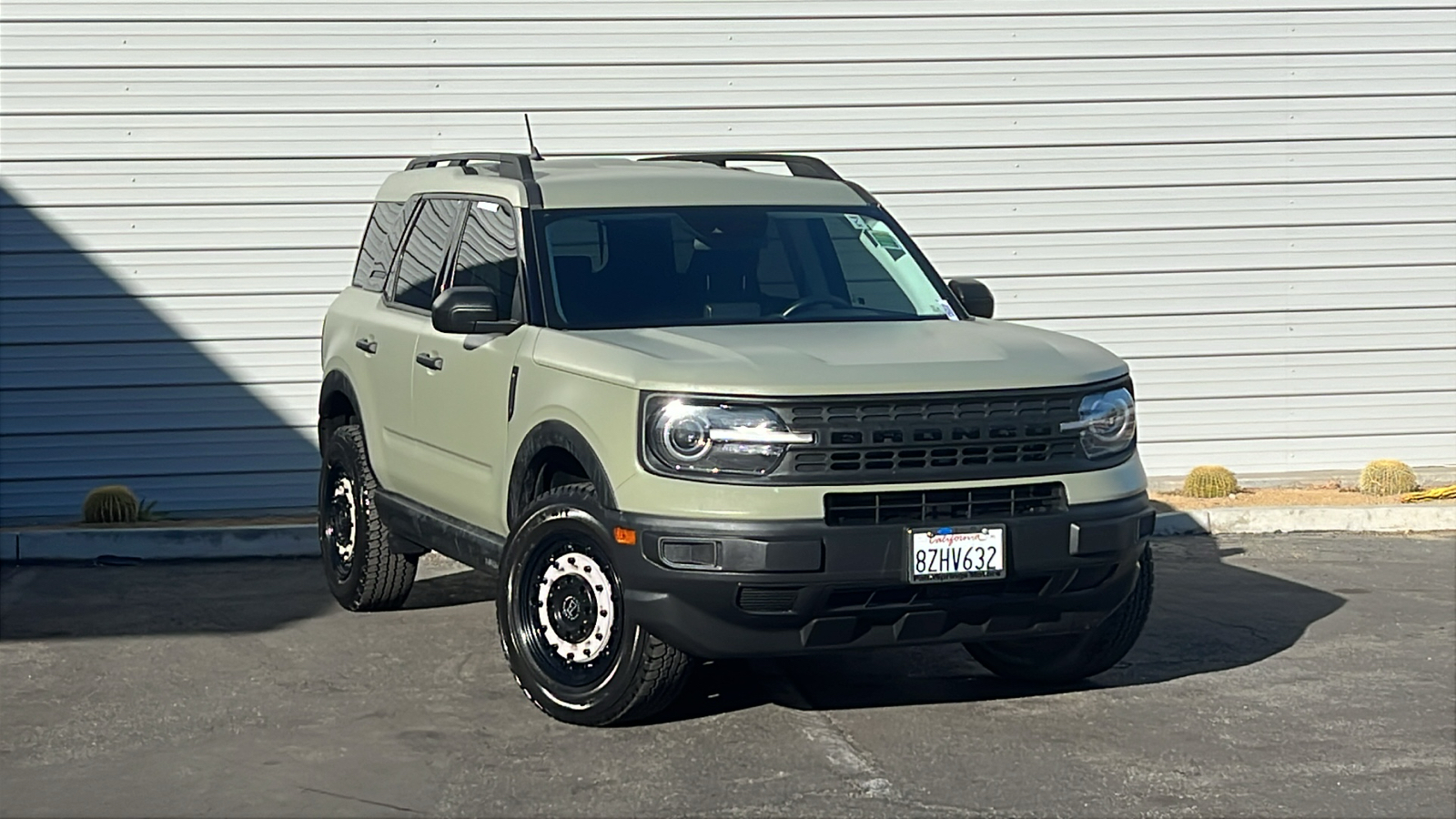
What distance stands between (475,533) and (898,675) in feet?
5.55

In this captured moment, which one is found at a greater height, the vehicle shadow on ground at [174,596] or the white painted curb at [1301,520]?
the white painted curb at [1301,520]

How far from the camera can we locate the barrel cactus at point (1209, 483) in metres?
12.0

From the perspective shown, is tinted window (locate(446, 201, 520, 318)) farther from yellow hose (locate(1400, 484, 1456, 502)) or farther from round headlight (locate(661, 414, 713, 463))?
yellow hose (locate(1400, 484, 1456, 502))

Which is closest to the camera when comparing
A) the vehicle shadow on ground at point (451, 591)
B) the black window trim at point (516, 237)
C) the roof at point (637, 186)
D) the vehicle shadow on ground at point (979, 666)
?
the vehicle shadow on ground at point (979, 666)

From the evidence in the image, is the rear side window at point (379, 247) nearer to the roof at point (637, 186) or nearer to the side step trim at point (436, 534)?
the roof at point (637, 186)

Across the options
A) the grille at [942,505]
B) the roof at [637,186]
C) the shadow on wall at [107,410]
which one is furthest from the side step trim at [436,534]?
the shadow on wall at [107,410]

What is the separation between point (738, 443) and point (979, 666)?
1.94 metres

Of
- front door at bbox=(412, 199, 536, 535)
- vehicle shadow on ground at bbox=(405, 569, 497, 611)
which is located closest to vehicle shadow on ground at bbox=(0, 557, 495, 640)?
vehicle shadow on ground at bbox=(405, 569, 497, 611)

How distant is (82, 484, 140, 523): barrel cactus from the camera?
11156 mm

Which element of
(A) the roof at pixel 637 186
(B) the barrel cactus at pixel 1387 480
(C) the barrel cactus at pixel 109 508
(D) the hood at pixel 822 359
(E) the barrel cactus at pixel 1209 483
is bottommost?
(C) the barrel cactus at pixel 109 508

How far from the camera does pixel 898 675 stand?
24.6 feet

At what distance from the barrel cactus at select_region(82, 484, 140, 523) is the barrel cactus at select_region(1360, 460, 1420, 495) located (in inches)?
285

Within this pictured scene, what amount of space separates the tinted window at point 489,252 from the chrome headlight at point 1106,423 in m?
2.18

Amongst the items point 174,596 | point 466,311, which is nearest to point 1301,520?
point 466,311
